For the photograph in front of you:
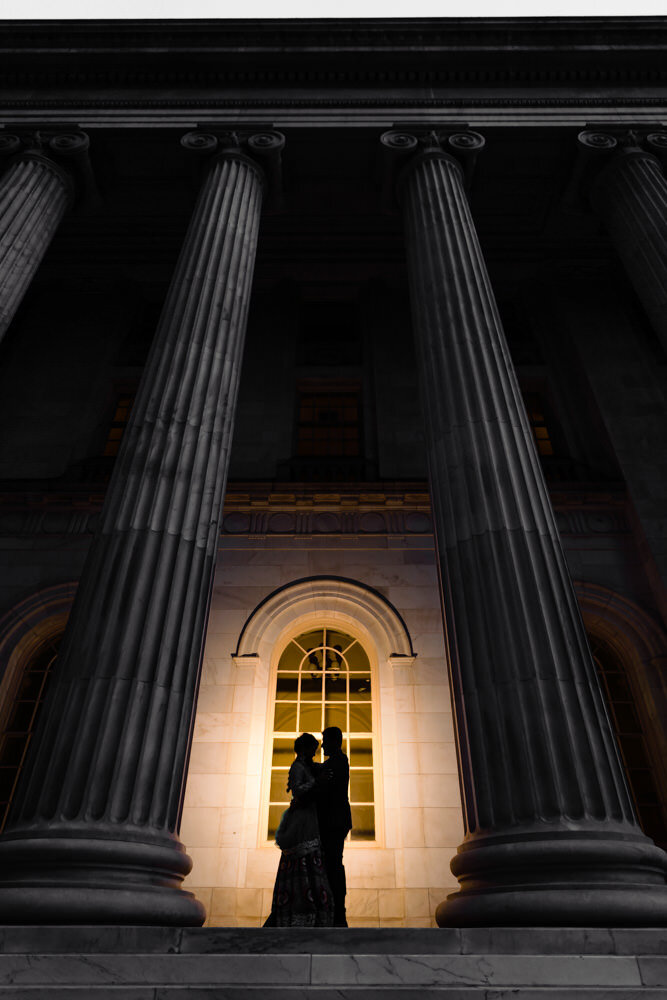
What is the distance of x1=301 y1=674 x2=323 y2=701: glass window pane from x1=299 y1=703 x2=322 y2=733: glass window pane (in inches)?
5.7

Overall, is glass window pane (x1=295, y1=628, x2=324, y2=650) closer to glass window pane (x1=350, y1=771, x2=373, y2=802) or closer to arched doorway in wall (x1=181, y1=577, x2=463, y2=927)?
arched doorway in wall (x1=181, y1=577, x2=463, y2=927)

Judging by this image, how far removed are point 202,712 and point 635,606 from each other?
25.8 ft

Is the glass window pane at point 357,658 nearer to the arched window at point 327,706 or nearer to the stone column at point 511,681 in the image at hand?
the arched window at point 327,706

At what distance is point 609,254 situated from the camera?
16078 millimetres

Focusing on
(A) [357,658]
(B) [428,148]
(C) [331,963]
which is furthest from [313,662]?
(B) [428,148]

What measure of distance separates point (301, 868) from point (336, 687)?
14.5ft

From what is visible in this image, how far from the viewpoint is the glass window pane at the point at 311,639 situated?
1094cm

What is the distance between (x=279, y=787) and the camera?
9484 millimetres

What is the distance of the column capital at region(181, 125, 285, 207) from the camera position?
11086 millimetres

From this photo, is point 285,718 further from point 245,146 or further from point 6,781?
point 245,146

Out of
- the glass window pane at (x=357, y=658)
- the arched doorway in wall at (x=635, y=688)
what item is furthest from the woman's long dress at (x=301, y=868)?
the arched doorway in wall at (x=635, y=688)

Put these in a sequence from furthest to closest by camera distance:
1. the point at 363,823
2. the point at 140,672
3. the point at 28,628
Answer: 1. the point at 28,628
2. the point at 363,823
3. the point at 140,672

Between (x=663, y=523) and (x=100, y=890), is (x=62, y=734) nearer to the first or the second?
(x=100, y=890)

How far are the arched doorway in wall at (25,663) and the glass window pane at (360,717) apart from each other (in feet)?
16.9
